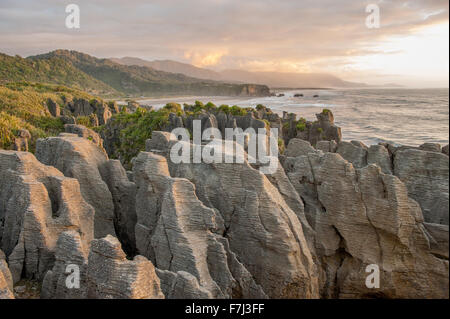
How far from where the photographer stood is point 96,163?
500 inches

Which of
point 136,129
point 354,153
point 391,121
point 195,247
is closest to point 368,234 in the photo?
point 354,153

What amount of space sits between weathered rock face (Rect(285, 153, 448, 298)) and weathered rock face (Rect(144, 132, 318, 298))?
1.58 metres

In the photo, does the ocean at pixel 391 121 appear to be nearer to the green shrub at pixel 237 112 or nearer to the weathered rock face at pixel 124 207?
the green shrub at pixel 237 112

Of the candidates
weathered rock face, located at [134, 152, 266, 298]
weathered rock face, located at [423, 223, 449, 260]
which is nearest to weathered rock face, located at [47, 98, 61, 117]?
weathered rock face, located at [134, 152, 266, 298]

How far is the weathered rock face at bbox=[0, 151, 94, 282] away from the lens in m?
9.10

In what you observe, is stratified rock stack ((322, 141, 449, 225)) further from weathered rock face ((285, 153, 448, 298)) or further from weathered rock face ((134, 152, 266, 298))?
weathered rock face ((134, 152, 266, 298))

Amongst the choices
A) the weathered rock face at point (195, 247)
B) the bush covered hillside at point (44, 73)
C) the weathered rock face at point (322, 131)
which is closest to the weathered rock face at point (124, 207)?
the weathered rock face at point (195, 247)

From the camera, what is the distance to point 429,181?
11.5 meters

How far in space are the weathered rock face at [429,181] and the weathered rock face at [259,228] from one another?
14.7 ft

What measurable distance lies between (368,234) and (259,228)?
3.86 metres

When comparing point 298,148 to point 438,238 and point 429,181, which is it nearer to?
point 429,181

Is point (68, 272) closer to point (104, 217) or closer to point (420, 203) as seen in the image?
point (104, 217)
